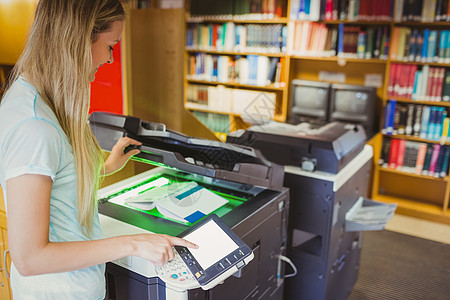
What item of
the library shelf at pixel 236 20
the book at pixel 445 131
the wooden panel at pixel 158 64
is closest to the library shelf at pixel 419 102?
the book at pixel 445 131

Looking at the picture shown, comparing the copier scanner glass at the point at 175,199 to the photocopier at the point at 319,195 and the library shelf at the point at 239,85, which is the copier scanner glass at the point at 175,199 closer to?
the photocopier at the point at 319,195

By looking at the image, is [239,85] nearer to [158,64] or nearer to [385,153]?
[158,64]

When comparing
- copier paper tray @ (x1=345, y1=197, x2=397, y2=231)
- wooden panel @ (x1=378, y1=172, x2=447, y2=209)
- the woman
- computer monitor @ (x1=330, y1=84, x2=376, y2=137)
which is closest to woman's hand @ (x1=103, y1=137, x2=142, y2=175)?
the woman

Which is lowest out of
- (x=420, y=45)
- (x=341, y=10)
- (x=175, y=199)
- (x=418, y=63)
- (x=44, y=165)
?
(x=175, y=199)

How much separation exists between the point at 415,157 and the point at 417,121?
0.33m

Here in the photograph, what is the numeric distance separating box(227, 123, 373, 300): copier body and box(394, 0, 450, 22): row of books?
1842 mm

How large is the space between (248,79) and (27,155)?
3.65 metres

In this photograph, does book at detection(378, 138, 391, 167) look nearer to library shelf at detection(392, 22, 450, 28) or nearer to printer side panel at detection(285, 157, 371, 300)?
library shelf at detection(392, 22, 450, 28)

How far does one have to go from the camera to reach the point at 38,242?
0.80 meters

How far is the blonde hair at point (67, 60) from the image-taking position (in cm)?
85

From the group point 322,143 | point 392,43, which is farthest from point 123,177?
point 392,43

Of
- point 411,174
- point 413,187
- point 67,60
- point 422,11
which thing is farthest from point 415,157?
point 67,60

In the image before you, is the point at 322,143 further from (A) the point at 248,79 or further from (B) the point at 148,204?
(A) the point at 248,79

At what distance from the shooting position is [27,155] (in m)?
0.78
